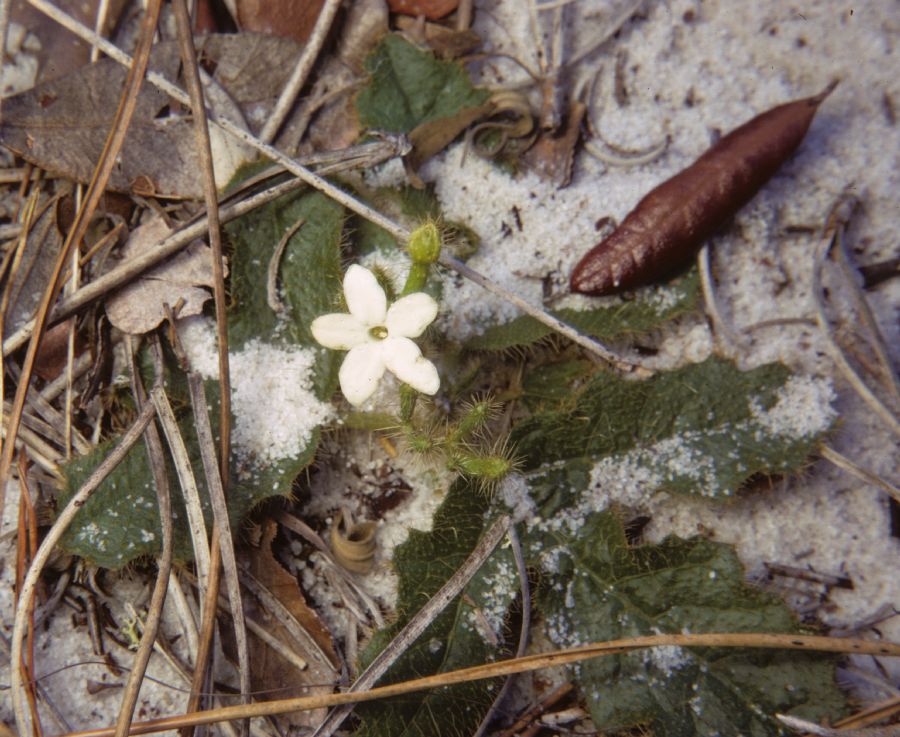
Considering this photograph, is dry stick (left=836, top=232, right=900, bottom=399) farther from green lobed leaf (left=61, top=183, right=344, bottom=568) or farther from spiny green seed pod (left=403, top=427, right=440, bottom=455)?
green lobed leaf (left=61, top=183, right=344, bottom=568)

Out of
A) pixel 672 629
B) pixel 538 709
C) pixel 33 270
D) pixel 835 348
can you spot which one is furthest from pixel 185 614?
pixel 835 348

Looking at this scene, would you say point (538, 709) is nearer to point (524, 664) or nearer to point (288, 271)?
point (524, 664)

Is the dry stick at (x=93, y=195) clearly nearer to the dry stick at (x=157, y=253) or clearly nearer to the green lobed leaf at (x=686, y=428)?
the dry stick at (x=157, y=253)

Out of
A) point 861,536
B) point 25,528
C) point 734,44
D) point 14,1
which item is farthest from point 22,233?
point 861,536

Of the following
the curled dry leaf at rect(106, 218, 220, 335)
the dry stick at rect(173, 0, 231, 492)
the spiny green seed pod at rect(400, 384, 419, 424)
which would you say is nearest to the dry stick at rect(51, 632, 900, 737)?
the dry stick at rect(173, 0, 231, 492)

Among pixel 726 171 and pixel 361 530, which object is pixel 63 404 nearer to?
pixel 361 530
